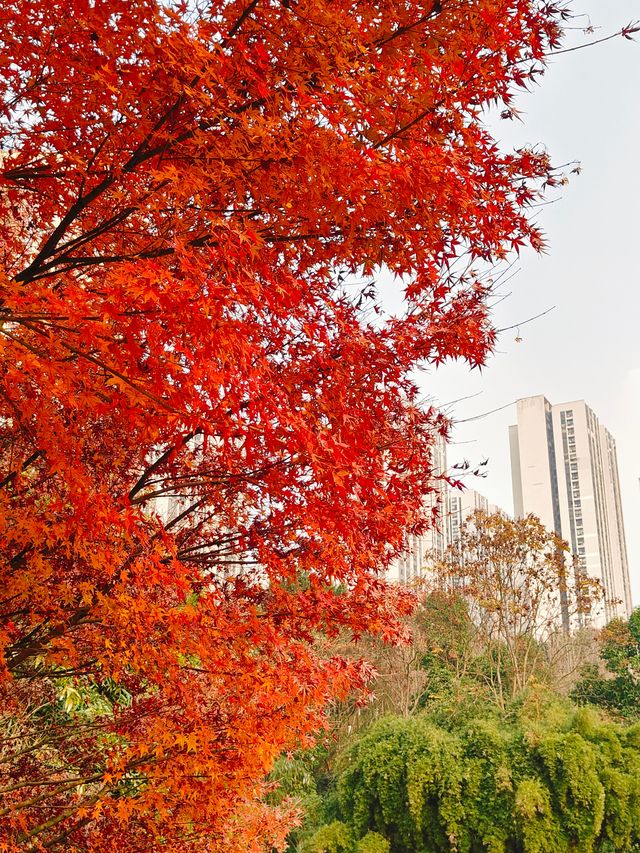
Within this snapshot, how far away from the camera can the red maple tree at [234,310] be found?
5.80ft

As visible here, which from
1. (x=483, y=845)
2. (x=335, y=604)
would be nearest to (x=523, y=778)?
(x=483, y=845)

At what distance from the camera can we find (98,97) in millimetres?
1953

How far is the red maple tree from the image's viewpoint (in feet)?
5.80

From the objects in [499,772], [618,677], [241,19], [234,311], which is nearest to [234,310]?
[234,311]

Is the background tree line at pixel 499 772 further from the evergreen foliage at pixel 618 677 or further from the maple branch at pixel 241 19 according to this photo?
the maple branch at pixel 241 19

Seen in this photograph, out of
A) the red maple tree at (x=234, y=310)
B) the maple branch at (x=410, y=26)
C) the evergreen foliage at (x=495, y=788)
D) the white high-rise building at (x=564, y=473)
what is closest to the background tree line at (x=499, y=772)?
the evergreen foliage at (x=495, y=788)

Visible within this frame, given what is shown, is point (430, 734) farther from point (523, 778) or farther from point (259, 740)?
point (259, 740)

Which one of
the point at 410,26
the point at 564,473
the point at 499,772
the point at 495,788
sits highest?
the point at 564,473

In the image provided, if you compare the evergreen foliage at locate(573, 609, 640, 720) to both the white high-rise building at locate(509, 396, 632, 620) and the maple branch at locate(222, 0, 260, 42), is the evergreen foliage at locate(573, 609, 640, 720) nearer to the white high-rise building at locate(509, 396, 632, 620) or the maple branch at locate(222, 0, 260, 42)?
the maple branch at locate(222, 0, 260, 42)

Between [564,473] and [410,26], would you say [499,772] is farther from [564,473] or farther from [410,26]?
[564,473]

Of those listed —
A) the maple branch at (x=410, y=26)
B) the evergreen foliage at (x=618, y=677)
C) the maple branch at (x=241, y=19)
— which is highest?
the maple branch at (x=410, y=26)

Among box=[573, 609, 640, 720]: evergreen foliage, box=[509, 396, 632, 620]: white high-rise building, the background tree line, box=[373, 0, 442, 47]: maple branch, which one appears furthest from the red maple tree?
box=[509, 396, 632, 620]: white high-rise building

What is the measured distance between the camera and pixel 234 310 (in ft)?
6.51

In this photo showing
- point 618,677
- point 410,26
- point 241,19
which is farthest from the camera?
point 618,677
